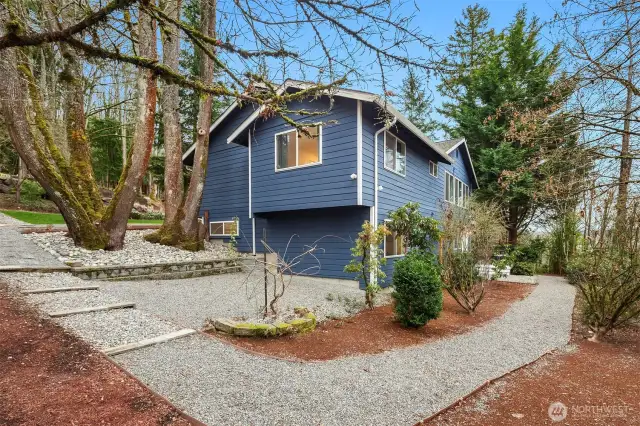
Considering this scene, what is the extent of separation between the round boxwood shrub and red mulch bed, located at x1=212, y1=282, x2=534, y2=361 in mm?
230

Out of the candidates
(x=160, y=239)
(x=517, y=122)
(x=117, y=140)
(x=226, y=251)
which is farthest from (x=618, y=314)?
(x=117, y=140)

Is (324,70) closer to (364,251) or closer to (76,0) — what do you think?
(76,0)

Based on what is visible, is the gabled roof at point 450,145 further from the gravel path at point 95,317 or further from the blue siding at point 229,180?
the gravel path at point 95,317

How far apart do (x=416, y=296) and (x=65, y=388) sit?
477cm

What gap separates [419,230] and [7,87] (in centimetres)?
952

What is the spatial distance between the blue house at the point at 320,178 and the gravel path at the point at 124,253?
2.10 metres

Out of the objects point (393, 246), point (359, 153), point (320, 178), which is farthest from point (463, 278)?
point (320, 178)

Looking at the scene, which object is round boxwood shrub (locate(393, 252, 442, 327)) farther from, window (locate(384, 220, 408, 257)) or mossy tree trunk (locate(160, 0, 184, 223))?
mossy tree trunk (locate(160, 0, 184, 223))

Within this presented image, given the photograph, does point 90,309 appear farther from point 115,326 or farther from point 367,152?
point 367,152

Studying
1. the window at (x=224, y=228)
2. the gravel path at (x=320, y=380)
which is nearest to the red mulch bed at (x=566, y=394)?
the gravel path at (x=320, y=380)

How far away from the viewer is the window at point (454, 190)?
15133mm

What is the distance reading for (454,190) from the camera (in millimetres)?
16125

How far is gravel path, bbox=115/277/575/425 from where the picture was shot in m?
2.87

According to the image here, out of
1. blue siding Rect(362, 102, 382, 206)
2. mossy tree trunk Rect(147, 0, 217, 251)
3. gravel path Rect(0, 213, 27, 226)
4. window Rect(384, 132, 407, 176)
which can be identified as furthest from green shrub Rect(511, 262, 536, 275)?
gravel path Rect(0, 213, 27, 226)
